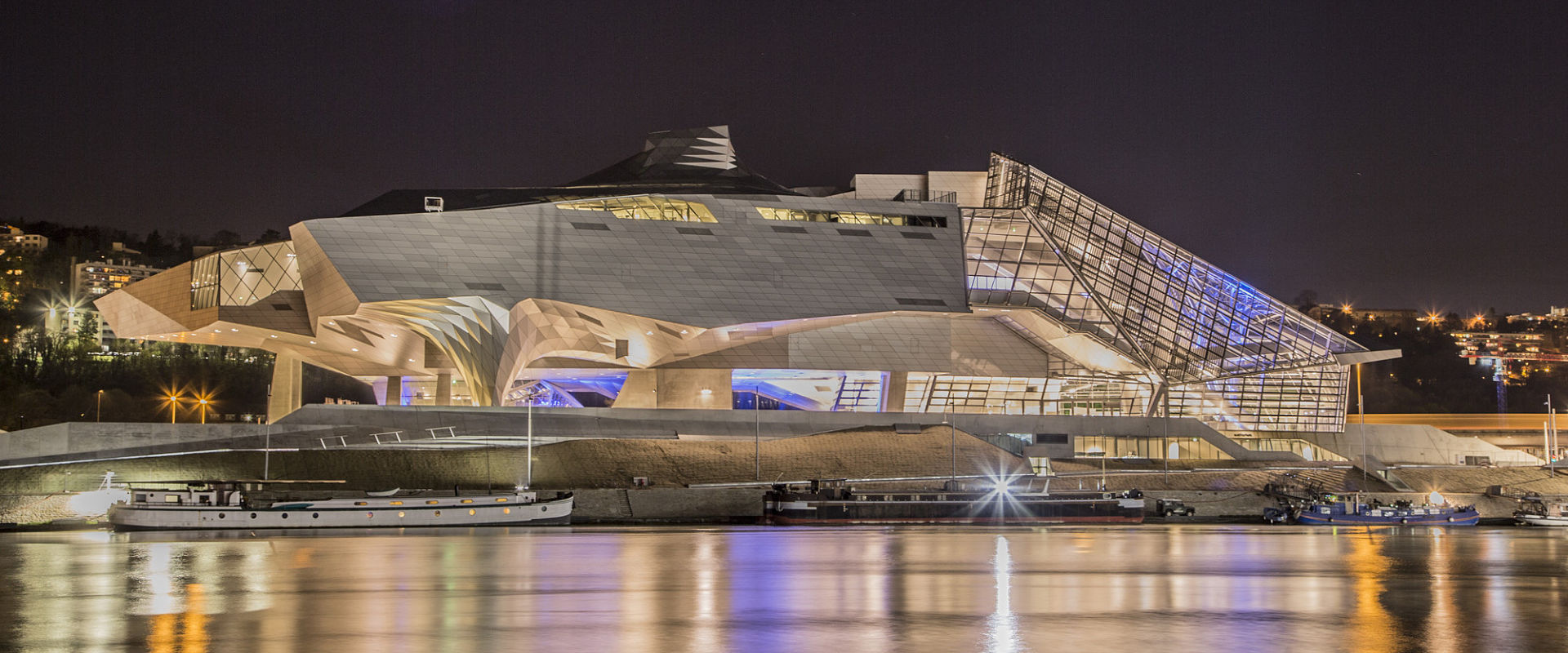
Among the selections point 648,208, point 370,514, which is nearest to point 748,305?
point 648,208

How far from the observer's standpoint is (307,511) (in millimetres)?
46094

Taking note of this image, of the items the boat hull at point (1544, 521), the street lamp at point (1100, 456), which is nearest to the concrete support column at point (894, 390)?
the street lamp at point (1100, 456)

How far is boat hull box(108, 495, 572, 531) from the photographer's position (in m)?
44.8

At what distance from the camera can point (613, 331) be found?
240ft

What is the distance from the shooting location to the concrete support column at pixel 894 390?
271 feet

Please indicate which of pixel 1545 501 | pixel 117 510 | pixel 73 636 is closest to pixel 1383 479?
pixel 1545 501

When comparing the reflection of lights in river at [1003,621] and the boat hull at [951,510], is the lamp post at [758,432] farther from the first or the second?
the reflection of lights in river at [1003,621]

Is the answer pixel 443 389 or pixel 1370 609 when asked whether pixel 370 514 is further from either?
pixel 443 389

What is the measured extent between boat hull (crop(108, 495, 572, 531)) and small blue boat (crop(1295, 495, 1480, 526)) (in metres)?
34.8

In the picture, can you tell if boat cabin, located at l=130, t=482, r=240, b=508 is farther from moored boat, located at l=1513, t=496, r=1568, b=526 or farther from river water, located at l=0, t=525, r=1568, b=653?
moored boat, located at l=1513, t=496, r=1568, b=526

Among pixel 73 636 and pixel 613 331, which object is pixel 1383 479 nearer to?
pixel 613 331

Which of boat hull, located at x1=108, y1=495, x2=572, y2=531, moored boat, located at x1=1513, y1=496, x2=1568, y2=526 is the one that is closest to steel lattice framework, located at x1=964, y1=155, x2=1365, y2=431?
moored boat, located at x1=1513, y1=496, x2=1568, y2=526

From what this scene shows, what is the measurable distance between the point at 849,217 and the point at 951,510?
27.9 m

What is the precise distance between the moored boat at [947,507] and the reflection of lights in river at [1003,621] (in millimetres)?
23976
